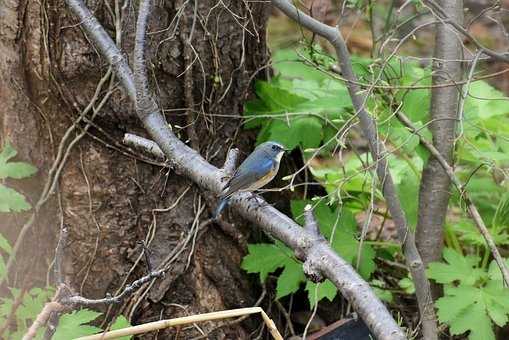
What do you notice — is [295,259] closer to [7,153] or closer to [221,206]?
[221,206]

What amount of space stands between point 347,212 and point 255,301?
0.62 metres

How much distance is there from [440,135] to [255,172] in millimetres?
878

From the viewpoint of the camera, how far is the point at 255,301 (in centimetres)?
394

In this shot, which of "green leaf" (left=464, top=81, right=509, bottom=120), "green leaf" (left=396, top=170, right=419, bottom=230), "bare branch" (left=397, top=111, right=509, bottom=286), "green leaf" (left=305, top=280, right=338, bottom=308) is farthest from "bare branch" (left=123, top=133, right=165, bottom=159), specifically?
"green leaf" (left=464, top=81, right=509, bottom=120)

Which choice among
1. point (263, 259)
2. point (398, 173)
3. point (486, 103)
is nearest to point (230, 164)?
point (263, 259)

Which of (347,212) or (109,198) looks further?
(347,212)

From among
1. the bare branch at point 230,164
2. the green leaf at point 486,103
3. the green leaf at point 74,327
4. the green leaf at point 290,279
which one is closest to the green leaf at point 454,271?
the green leaf at point 290,279

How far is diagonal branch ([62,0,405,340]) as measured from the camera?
9.04 ft

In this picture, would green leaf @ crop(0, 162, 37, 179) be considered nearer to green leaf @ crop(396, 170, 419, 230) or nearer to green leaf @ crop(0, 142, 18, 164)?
green leaf @ crop(0, 142, 18, 164)

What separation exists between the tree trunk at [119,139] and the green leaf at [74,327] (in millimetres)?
486

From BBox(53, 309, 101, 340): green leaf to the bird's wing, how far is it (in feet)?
2.30

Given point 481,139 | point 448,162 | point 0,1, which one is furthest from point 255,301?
point 0,1

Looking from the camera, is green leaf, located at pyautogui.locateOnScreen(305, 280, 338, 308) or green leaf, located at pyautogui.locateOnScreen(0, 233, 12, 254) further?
green leaf, located at pyautogui.locateOnScreen(305, 280, 338, 308)

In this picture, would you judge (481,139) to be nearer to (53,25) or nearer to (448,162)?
(448,162)
